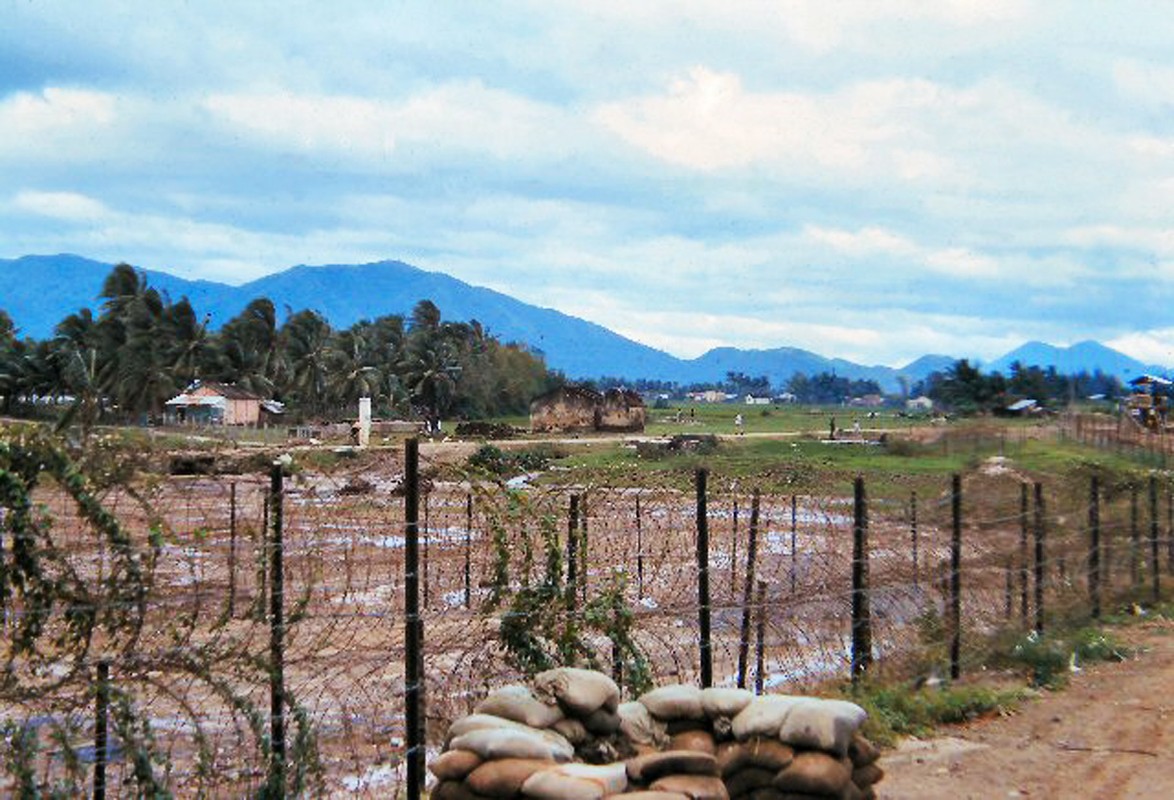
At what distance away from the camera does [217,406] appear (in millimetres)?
79000

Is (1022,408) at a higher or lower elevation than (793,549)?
higher

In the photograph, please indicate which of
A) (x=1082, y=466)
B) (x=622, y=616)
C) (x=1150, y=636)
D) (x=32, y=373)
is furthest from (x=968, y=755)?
(x=32, y=373)

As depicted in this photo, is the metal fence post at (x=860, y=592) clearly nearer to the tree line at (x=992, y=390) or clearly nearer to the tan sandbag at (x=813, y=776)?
the tan sandbag at (x=813, y=776)

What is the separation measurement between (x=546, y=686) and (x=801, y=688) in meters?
4.78

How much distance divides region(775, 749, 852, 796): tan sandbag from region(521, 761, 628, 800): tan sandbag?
1.21 meters

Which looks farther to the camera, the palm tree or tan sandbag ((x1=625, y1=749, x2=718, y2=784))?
the palm tree

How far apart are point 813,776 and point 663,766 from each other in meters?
1.15

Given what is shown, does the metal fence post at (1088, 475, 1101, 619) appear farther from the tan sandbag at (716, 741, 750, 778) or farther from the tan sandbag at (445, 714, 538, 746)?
the tan sandbag at (445, 714, 538, 746)

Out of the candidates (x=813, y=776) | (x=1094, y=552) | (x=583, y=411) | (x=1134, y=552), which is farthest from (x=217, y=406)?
(x=813, y=776)

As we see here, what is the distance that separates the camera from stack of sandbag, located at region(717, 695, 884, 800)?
23.1 feet

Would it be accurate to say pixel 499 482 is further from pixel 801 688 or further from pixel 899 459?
pixel 899 459

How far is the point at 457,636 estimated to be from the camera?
→ 853 centimetres

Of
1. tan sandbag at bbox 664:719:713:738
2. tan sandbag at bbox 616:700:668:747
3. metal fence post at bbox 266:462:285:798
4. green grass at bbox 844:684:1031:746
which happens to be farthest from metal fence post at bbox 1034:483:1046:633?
metal fence post at bbox 266:462:285:798

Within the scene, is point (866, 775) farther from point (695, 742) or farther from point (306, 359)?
point (306, 359)
